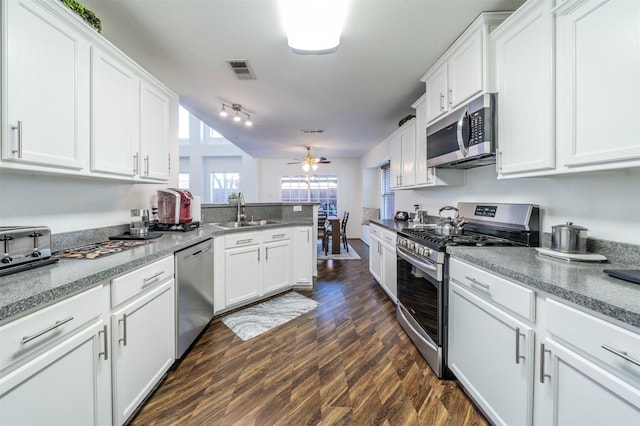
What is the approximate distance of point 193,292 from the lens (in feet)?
6.97

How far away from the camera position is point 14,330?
0.82 m

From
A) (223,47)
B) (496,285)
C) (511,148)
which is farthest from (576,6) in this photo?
(223,47)

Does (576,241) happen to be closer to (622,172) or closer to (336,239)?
(622,172)

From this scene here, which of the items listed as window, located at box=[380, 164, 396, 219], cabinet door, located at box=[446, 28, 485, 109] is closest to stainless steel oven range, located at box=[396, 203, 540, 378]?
cabinet door, located at box=[446, 28, 485, 109]

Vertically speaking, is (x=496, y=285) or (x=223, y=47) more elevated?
(x=223, y=47)

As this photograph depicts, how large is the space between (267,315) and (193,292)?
0.90m

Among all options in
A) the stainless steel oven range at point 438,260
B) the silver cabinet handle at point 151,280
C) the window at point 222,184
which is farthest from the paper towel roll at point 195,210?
the window at point 222,184

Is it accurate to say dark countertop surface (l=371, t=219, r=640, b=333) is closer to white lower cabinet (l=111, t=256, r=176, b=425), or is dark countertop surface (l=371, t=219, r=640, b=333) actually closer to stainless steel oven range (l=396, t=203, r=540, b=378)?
stainless steel oven range (l=396, t=203, r=540, b=378)

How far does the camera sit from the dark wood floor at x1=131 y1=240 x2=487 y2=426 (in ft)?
4.86

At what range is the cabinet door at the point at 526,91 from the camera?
1366 millimetres

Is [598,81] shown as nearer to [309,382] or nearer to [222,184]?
[309,382]

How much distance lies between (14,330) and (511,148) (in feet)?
7.84

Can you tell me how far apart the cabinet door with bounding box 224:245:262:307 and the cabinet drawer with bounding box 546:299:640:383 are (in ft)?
8.22

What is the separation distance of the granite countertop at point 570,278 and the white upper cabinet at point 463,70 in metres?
1.11
